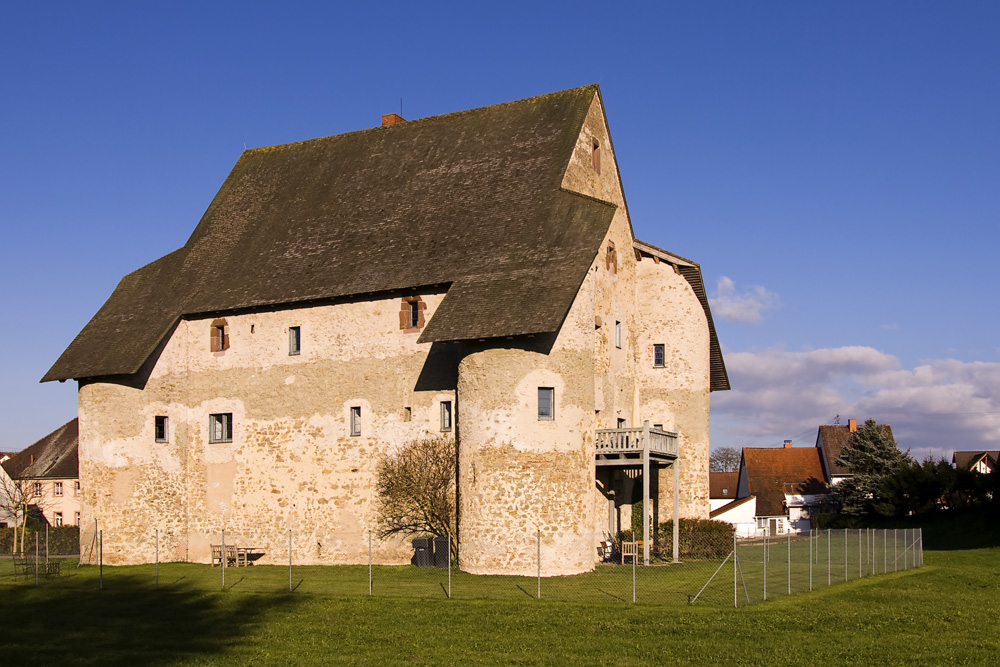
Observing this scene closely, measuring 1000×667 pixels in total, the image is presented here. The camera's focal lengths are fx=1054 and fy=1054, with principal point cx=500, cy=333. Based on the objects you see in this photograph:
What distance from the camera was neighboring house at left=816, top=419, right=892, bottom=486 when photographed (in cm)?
6631

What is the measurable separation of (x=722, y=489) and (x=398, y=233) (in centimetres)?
5056

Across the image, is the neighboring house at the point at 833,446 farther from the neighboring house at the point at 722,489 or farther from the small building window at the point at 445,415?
the small building window at the point at 445,415

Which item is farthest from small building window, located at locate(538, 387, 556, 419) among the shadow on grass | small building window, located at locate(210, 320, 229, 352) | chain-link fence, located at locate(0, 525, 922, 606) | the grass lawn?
small building window, located at locate(210, 320, 229, 352)

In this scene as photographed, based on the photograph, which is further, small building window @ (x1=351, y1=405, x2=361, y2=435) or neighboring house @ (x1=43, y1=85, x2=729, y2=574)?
small building window @ (x1=351, y1=405, x2=361, y2=435)

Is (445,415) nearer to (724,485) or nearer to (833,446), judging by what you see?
(833,446)

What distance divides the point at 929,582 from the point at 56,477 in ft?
191

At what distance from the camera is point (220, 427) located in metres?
37.3

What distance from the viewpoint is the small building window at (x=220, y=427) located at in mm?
37094

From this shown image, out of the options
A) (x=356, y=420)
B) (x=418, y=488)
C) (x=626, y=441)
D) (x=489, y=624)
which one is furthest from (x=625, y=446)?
(x=489, y=624)

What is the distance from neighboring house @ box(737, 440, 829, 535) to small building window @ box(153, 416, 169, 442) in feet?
122

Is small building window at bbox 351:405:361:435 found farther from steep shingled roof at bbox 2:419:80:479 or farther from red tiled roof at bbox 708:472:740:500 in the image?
red tiled roof at bbox 708:472:740:500

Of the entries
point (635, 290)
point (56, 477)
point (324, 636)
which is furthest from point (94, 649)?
point (56, 477)

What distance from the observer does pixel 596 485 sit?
33375 millimetres

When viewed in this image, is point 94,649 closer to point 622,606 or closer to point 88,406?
→ point 622,606
